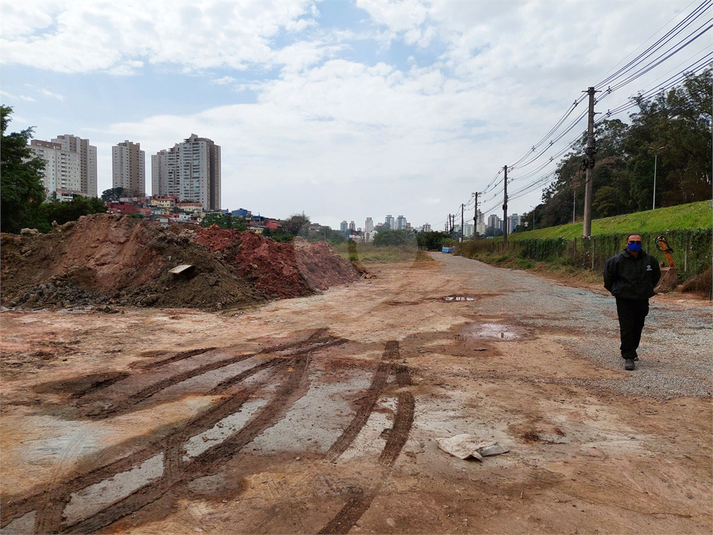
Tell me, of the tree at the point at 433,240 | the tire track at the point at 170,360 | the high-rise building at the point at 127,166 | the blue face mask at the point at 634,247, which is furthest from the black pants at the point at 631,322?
the high-rise building at the point at 127,166

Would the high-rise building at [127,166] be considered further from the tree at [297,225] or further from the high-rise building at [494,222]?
the high-rise building at [494,222]

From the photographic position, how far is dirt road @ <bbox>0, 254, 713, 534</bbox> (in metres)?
2.79

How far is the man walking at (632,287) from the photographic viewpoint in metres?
5.98

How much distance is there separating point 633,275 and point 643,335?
111 inches

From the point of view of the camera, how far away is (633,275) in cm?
602

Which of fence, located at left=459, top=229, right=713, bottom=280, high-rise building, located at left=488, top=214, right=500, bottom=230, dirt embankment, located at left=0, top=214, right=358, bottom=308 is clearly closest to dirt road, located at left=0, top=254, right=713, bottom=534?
dirt embankment, located at left=0, top=214, right=358, bottom=308

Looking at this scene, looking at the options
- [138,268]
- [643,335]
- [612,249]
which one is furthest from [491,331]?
[612,249]

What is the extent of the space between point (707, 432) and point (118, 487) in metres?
4.71

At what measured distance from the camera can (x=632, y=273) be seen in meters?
6.04

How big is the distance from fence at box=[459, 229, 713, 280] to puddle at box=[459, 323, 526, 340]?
9734 mm

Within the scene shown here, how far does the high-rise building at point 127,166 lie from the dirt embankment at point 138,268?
3966 inches

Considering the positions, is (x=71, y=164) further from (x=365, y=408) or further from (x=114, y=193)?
(x=365, y=408)

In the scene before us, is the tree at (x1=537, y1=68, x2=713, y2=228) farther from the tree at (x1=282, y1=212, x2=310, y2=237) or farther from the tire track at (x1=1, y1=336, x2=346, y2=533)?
the tire track at (x1=1, y1=336, x2=346, y2=533)

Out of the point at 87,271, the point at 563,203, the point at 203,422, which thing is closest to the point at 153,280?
the point at 87,271
